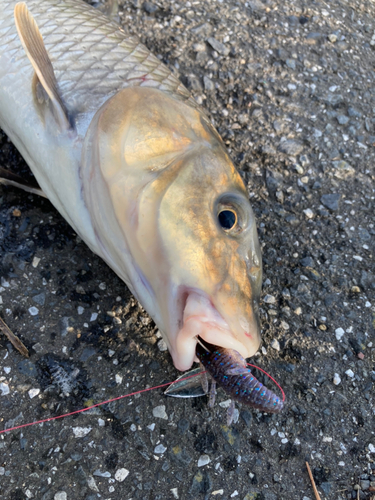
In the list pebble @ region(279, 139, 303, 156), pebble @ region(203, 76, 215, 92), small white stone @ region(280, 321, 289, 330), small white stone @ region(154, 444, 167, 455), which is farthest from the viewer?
pebble @ region(203, 76, 215, 92)

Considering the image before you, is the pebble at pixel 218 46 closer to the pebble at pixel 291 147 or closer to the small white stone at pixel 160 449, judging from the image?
the pebble at pixel 291 147

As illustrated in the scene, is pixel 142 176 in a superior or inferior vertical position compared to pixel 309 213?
superior

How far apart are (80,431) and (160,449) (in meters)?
0.34

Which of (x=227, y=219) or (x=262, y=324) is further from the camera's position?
(x=262, y=324)

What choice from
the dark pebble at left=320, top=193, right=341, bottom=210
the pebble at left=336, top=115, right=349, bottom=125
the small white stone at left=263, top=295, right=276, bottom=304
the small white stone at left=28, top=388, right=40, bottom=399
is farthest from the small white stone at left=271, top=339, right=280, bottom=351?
the pebble at left=336, top=115, right=349, bottom=125

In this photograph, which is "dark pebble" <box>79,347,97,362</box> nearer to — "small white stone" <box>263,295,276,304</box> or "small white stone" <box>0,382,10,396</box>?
"small white stone" <box>0,382,10,396</box>

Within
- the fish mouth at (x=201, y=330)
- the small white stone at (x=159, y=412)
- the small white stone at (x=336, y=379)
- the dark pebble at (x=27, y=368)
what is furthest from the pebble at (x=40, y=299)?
the small white stone at (x=336, y=379)

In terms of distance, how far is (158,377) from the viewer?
5.94 ft

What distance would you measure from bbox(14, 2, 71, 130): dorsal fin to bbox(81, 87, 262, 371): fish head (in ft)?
0.59

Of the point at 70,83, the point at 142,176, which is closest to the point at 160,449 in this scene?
the point at 142,176

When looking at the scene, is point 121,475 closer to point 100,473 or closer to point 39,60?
point 100,473

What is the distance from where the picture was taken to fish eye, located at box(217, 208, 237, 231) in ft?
4.77

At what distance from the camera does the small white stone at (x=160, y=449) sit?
1684mm

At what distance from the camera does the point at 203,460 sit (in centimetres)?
Answer: 170
